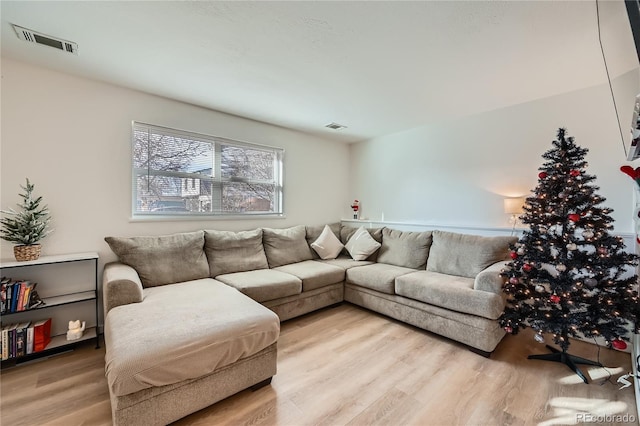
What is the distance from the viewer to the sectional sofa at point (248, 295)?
4.56ft

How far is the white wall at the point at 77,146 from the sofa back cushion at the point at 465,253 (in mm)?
2775

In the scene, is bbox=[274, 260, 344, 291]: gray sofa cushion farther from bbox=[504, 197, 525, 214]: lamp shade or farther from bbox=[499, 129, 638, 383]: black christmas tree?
bbox=[504, 197, 525, 214]: lamp shade

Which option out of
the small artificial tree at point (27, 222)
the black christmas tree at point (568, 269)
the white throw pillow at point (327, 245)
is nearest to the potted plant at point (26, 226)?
the small artificial tree at point (27, 222)

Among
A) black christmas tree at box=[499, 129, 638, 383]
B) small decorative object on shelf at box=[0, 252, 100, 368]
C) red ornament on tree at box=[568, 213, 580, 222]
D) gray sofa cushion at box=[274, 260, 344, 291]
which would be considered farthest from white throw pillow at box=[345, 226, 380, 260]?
small decorative object on shelf at box=[0, 252, 100, 368]

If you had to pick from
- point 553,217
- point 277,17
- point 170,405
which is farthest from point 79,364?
point 553,217

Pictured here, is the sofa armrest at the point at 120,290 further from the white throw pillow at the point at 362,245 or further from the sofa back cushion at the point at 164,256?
the white throw pillow at the point at 362,245

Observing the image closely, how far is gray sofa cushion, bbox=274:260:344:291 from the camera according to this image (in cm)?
289

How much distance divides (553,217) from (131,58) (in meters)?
3.54

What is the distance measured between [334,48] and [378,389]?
2.43 metres

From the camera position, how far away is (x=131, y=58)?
210 centimetres

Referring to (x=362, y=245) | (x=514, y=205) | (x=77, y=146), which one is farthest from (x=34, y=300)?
(x=514, y=205)

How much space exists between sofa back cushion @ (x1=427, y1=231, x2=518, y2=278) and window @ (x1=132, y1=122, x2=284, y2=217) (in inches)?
85.8

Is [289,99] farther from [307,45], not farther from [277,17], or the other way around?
[277,17]

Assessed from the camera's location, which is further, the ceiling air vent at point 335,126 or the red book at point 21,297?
the ceiling air vent at point 335,126
